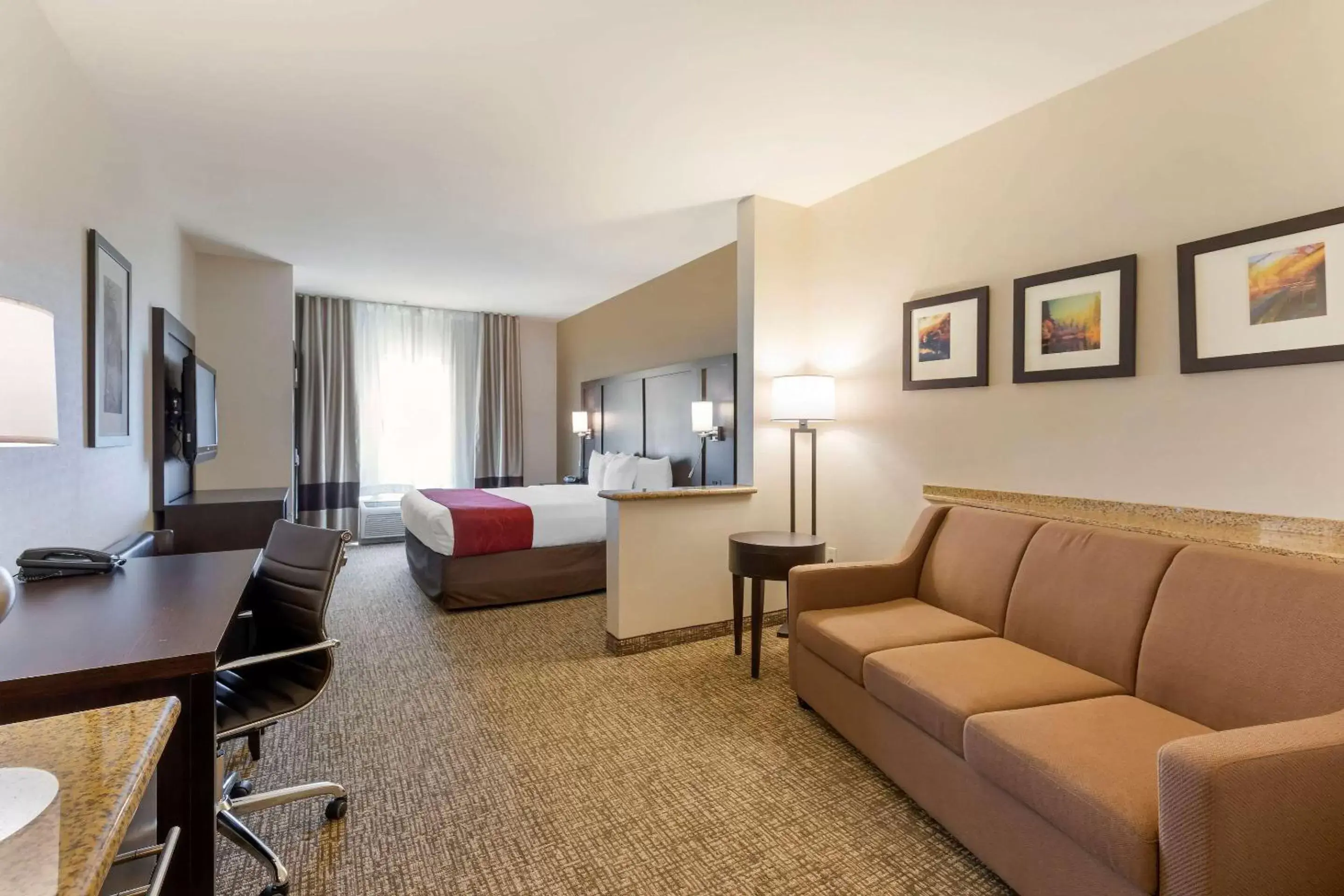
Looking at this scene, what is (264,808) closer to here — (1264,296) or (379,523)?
(1264,296)

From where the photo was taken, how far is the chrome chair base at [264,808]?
159 cm

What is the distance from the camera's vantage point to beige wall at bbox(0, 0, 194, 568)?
1785 millimetres

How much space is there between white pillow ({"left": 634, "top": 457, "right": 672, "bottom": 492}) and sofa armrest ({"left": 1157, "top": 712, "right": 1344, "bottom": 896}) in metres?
3.81

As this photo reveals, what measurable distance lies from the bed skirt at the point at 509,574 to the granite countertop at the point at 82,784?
329 centimetres

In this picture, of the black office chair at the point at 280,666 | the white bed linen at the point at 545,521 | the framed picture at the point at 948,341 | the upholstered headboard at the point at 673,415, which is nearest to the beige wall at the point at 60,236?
the black office chair at the point at 280,666

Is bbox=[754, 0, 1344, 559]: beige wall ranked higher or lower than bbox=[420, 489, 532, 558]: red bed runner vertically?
higher

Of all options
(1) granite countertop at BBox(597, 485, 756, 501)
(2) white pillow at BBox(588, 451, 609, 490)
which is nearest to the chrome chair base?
(1) granite countertop at BBox(597, 485, 756, 501)

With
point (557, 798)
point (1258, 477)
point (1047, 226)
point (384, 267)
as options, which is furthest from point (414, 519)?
point (1258, 477)

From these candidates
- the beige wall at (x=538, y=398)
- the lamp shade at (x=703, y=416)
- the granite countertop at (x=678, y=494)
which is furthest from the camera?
the beige wall at (x=538, y=398)

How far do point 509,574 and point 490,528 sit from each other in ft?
1.18

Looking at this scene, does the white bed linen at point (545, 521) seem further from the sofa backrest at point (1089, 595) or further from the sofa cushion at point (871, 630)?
the sofa backrest at point (1089, 595)

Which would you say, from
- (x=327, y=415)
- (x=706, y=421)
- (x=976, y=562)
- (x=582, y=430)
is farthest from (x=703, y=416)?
(x=327, y=415)

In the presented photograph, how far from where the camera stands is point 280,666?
1938 mm

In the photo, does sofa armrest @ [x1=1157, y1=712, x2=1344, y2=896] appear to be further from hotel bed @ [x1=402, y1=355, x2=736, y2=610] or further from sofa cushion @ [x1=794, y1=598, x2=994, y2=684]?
hotel bed @ [x1=402, y1=355, x2=736, y2=610]
